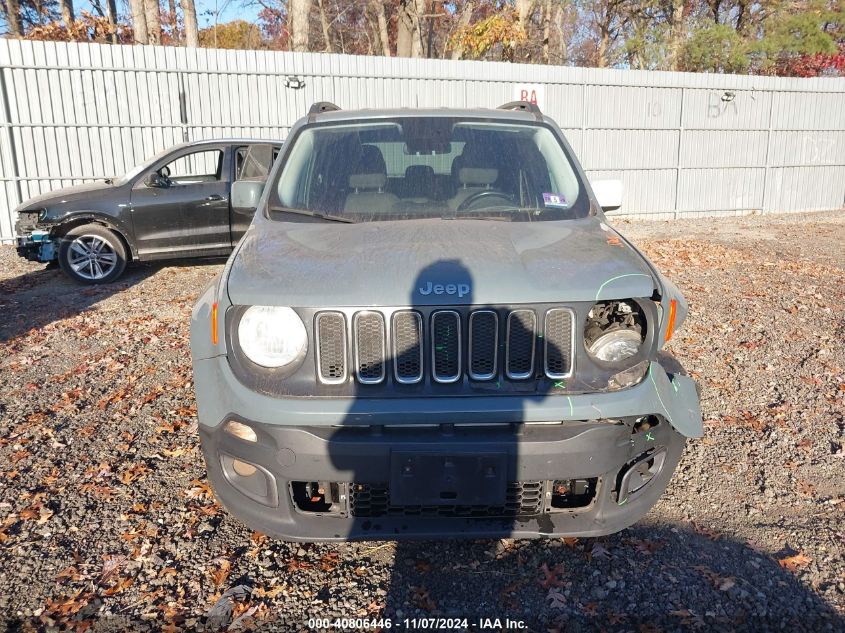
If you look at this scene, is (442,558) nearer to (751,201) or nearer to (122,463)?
(122,463)

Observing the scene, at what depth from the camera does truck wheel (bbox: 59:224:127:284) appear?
26.7 ft

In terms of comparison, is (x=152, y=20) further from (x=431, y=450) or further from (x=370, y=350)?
(x=431, y=450)

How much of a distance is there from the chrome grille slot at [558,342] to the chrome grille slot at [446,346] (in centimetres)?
34

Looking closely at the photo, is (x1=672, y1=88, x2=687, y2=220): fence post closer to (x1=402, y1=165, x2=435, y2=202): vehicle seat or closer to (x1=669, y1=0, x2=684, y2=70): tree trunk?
(x1=669, y1=0, x2=684, y2=70): tree trunk

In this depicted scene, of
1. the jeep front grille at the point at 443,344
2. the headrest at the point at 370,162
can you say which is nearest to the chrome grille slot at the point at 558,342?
the jeep front grille at the point at 443,344

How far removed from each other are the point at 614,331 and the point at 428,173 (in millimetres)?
1574

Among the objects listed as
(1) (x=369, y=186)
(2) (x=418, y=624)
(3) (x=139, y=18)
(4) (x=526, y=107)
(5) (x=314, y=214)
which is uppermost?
(3) (x=139, y=18)

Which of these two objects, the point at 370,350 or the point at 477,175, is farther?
the point at 477,175

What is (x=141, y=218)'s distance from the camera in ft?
27.2

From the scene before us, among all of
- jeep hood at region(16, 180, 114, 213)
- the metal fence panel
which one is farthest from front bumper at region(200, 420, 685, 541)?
the metal fence panel

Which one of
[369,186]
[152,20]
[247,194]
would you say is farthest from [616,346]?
[152,20]

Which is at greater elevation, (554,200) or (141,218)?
(554,200)

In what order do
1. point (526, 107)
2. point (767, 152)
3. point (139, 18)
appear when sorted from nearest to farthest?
point (526, 107), point (767, 152), point (139, 18)

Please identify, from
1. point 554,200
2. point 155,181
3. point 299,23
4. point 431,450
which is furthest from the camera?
point 299,23
